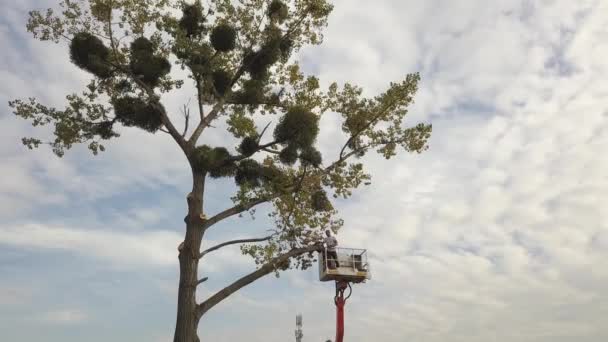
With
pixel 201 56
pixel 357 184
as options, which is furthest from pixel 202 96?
pixel 357 184

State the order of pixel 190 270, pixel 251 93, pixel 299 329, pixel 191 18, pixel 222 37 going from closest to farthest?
pixel 190 270 < pixel 222 37 < pixel 191 18 < pixel 251 93 < pixel 299 329

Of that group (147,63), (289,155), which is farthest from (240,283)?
(147,63)

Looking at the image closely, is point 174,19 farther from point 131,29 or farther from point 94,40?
point 94,40

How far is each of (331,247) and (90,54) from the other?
8569mm

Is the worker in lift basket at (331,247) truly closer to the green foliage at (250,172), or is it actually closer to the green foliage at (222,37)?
the green foliage at (250,172)

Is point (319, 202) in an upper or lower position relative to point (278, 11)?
lower

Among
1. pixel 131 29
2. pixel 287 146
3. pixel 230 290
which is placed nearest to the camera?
pixel 230 290

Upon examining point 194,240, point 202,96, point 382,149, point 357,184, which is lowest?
point 194,240

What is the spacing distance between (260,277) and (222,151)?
364 centimetres

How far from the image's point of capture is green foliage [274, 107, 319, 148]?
14.2 metres

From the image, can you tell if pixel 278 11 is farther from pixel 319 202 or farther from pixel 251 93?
pixel 319 202

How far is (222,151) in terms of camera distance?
14.7 meters

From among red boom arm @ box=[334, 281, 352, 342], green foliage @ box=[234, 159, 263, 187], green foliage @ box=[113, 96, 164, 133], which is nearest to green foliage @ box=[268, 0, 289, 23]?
green foliage @ box=[113, 96, 164, 133]

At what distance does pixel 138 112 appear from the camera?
15141mm
